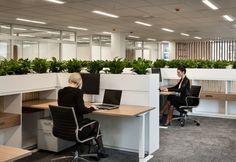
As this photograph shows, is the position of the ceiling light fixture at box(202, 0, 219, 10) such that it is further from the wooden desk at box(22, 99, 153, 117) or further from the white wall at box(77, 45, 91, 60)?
the white wall at box(77, 45, 91, 60)

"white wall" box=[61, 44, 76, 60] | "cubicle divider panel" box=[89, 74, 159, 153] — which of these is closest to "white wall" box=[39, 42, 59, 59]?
"white wall" box=[61, 44, 76, 60]

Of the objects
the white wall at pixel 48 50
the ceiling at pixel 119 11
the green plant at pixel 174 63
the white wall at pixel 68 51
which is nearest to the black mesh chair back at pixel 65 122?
the ceiling at pixel 119 11

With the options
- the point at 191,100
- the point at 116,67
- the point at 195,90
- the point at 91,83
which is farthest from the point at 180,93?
the point at 91,83

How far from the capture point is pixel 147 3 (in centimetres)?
738

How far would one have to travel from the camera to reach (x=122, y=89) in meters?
4.57

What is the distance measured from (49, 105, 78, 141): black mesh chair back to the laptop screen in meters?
0.99

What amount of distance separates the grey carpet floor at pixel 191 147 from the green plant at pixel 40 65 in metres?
1.32

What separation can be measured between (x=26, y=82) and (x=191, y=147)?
281cm

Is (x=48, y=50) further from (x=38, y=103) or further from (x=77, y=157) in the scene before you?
(x=77, y=157)

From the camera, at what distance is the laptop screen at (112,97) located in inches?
173

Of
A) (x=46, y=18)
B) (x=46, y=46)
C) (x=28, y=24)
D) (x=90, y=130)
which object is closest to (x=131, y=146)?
(x=90, y=130)

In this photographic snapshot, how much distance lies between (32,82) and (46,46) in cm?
909

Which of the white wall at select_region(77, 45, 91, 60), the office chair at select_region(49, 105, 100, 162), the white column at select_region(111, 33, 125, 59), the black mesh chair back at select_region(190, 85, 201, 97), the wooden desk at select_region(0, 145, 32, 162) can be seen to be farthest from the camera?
the white wall at select_region(77, 45, 91, 60)

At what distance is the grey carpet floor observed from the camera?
429 centimetres
